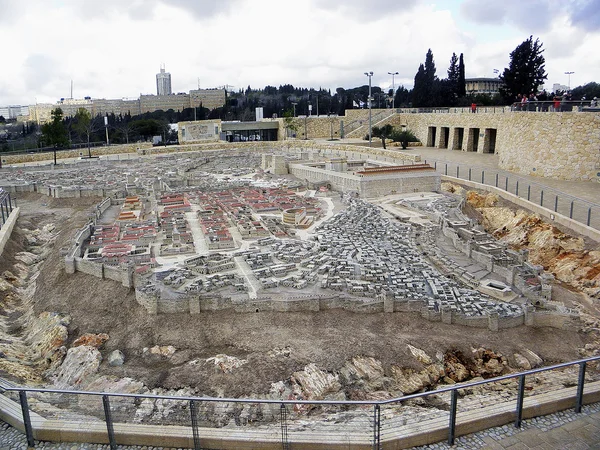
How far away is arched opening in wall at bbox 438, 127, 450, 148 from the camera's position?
1515 inches

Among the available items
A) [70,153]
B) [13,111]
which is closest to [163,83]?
[13,111]

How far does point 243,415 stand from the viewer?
21.9 feet

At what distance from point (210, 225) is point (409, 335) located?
9.32m

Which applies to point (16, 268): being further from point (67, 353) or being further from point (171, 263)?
point (67, 353)

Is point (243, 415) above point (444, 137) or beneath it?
beneath

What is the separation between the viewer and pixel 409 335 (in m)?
10.9

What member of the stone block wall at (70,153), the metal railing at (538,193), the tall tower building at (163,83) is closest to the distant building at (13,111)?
the tall tower building at (163,83)

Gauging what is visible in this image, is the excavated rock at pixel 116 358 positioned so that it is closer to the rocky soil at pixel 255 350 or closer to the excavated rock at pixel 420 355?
the rocky soil at pixel 255 350

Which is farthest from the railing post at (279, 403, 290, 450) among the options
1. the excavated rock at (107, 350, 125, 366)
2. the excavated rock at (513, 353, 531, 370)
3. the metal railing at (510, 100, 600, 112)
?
the metal railing at (510, 100, 600, 112)

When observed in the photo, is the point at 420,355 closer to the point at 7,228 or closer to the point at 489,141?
the point at 7,228

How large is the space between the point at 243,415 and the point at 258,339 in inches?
155

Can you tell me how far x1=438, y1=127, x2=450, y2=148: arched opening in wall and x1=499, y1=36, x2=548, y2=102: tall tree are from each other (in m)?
5.21

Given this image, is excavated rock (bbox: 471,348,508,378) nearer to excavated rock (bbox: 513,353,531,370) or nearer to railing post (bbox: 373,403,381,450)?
→ excavated rock (bbox: 513,353,531,370)

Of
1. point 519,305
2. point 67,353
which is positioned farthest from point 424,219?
point 67,353
